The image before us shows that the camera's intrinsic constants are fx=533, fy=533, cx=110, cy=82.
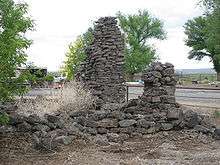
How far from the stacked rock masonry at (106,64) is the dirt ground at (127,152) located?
21.4 feet

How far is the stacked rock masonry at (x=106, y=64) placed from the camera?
21.5 meters

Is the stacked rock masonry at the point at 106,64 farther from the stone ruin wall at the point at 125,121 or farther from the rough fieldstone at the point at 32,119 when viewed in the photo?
the rough fieldstone at the point at 32,119

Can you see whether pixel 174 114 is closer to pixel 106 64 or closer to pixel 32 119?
pixel 32 119

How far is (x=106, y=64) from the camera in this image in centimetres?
2153

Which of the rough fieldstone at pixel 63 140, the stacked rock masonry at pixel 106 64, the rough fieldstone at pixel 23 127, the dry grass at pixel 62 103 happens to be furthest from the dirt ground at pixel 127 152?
the stacked rock masonry at pixel 106 64

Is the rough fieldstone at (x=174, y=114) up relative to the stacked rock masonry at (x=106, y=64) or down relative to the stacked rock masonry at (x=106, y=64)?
down

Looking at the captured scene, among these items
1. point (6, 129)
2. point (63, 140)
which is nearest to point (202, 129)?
point (63, 140)

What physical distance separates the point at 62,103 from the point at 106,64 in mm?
4044

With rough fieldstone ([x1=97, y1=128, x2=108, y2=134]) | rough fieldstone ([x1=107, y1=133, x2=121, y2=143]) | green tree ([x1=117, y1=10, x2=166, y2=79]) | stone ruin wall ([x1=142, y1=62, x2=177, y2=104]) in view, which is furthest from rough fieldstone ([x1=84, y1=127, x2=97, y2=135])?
green tree ([x1=117, y1=10, x2=166, y2=79])

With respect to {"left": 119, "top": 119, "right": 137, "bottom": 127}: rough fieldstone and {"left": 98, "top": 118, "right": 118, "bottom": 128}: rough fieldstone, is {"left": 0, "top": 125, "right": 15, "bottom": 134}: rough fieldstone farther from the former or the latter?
{"left": 119, "top": 119, "right": 137, "bottom": 127}: rough fieldstone

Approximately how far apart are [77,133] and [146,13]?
203 ft

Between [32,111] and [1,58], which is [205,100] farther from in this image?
[1,58]

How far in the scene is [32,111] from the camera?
1695 cm

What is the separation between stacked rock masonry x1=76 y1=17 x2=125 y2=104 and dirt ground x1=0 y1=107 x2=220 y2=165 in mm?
6521
